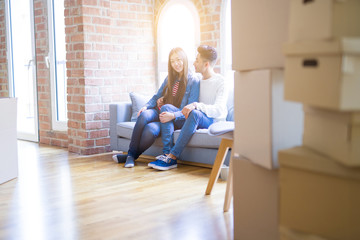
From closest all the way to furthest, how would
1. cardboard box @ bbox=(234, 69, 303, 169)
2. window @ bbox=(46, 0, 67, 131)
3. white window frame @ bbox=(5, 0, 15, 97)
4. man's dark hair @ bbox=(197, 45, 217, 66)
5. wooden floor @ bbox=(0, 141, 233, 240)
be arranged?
cardboard box @ bbox=(234, 69, 303, 169) < wooden floor @ bbox=(0, 141, 233, 240) < man's dark hair @ bbox=(197, 45, 217, 66) < window @ bbox=(46, 0, 67, 131) < white window frame @ bbox=(5, 0, 15, 97)

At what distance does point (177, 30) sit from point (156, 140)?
150 cm

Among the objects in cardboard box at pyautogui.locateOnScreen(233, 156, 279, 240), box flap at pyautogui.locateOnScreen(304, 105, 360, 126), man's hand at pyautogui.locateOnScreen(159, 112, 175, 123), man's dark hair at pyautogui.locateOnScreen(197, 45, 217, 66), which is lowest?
cardboard box at pyautogui.locateOnScreen(233, 156, 279, 240)

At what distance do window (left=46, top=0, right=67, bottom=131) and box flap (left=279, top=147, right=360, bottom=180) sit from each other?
14.3 ft

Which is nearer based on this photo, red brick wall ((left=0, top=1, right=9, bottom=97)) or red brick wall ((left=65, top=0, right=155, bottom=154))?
red brick wall ((left=65, top=0, right=155, bottom=154))

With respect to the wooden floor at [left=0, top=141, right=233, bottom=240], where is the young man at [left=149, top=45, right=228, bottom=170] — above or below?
above

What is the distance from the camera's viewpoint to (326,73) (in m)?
1.35

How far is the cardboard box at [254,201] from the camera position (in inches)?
75.5

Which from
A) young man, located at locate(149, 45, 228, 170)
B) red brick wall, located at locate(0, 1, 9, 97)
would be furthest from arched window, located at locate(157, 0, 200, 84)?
red brick wall, located at locate(0, 1, 9, 97)

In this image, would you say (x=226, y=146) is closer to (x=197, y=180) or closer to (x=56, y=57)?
(x=197, y=180)

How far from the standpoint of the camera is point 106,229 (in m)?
2.50

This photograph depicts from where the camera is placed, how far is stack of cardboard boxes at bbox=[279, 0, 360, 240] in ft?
4.32

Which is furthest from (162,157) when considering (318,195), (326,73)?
(326,73)

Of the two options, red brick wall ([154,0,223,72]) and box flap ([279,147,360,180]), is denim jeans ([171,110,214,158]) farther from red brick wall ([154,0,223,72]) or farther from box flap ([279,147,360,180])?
box flap ([279,147,360,180])

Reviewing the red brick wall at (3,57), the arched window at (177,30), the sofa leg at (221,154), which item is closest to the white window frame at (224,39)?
the arched window at (177,30)
